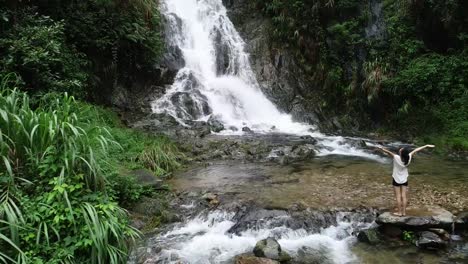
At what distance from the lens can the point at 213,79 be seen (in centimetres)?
1783

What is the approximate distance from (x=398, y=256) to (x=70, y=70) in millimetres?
9103

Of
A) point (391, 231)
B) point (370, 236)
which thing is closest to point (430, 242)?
point (391, 231)

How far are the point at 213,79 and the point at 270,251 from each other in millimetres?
13146

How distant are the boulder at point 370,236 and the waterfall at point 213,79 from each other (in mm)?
8921

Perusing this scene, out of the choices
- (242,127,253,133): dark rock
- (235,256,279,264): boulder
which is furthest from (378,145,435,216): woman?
(242,127,253,133): dark rock

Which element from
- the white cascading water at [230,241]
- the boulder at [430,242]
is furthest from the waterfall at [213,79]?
the boulder at [430,242]

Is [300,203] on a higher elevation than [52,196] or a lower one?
lower

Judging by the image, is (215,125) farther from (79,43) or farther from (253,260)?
(253,260)

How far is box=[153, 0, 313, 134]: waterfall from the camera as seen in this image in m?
15.7

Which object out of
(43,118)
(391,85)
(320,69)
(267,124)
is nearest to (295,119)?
(267,124)

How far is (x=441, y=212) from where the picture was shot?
642cm

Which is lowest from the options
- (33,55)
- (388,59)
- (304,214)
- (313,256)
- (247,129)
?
(313,256)

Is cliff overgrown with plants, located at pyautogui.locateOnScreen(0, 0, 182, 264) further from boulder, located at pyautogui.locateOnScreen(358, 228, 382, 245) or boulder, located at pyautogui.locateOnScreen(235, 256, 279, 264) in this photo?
boulder, located at pyautogui.locateOnScreen(358, 228, 382, 245)

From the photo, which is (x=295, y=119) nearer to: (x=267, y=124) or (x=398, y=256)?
(x=267, y=124)
